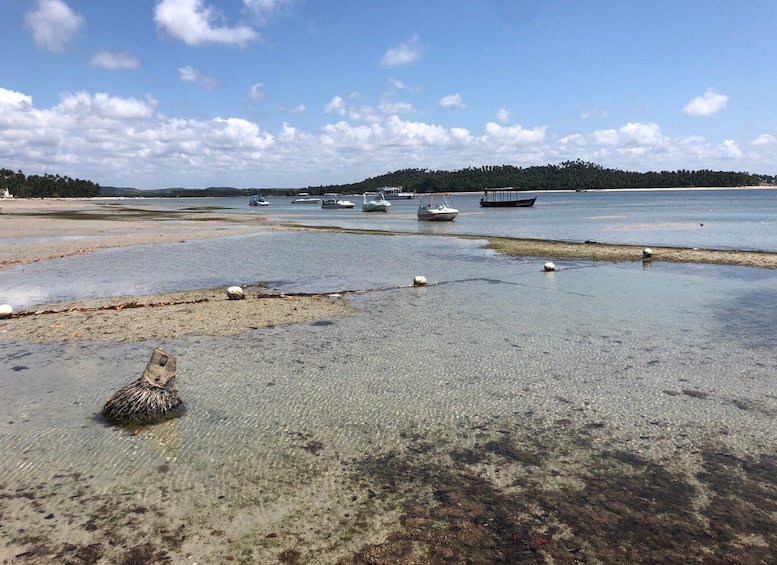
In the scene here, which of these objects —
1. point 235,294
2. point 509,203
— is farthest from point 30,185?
point 235,294

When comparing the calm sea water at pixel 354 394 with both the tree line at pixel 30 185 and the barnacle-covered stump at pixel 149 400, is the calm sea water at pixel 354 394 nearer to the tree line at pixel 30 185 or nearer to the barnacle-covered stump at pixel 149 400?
the barnacle-covered stump at pixel 149 400

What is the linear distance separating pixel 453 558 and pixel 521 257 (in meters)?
22.0

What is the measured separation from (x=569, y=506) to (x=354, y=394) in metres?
3.67

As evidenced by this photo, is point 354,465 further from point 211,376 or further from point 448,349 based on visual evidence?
point 448,349

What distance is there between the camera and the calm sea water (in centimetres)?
536

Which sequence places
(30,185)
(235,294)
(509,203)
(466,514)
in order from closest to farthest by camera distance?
(466,514) → (235,294) → (509,203) → (30,185)

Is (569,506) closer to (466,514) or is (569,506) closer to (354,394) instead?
(466,514)

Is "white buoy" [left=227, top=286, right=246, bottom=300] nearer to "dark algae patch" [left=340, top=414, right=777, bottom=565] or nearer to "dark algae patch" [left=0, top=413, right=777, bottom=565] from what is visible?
"dark algae patch" [left=0, top=413, right=777, bottom=565]

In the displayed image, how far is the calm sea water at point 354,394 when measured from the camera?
17.6 feet

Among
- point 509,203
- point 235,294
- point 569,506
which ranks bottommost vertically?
point 569,506

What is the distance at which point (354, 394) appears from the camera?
8.00 meters

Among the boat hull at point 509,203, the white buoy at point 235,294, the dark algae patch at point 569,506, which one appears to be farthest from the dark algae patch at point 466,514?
the boat hull at point 509,203

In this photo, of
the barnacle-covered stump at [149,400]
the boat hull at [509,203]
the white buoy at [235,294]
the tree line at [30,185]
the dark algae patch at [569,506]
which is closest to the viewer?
the dark algae patch at [569,506]

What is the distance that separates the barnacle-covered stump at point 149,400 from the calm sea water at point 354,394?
0.26 m
